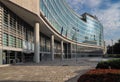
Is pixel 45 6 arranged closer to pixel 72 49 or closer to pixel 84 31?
pixel 72 49

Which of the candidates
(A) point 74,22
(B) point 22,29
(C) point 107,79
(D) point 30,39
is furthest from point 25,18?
(A) point 74,22

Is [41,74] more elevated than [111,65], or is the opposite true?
[111,65]

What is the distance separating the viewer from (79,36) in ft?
365

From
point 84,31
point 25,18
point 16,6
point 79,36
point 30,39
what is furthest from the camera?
point 84,31

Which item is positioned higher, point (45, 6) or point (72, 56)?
point (45, 6)

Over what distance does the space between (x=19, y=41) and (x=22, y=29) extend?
345 centimetres

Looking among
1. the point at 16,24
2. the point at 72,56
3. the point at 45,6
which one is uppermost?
the point at 45,6

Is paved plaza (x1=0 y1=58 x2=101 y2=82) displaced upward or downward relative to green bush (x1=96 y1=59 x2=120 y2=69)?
downward

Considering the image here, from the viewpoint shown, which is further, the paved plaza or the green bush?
the green bush

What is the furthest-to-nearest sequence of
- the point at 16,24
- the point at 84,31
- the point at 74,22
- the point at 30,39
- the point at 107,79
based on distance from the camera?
the point at 84,31 < the point at 74,22 < the point at 30,39 < the point at 16,24 < the point at 107,79

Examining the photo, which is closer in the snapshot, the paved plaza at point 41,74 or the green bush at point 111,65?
the paved plaza at point 41,74

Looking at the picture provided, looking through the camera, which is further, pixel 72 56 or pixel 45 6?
pixel 72 56

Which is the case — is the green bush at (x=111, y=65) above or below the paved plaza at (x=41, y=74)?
above

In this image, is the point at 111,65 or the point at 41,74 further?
the point at 41,74
